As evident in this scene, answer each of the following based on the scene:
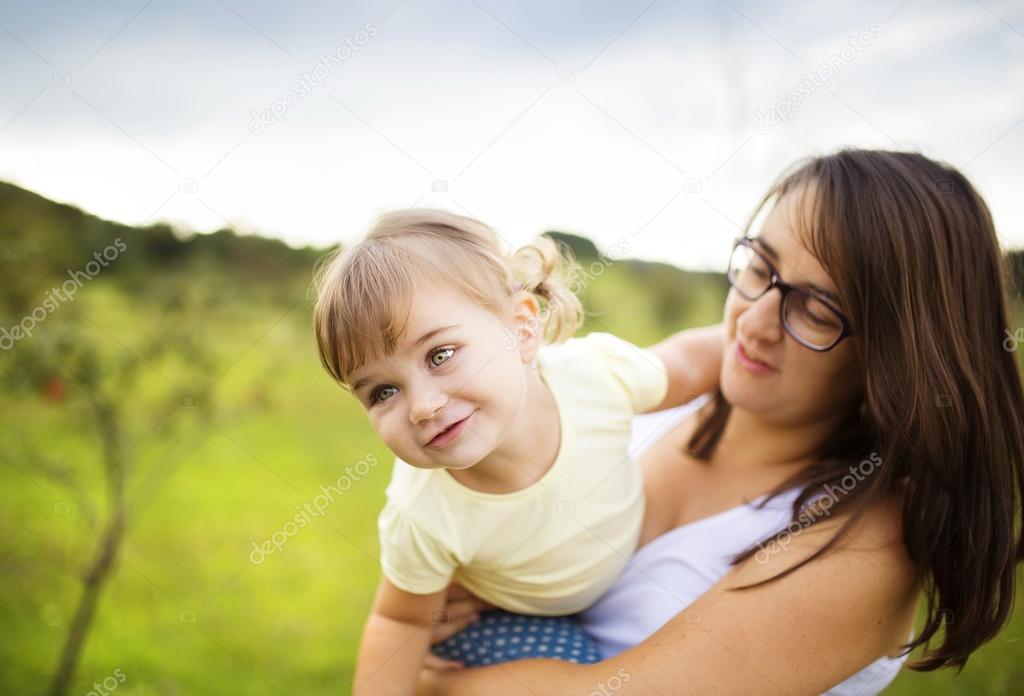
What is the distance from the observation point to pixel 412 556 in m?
1.78

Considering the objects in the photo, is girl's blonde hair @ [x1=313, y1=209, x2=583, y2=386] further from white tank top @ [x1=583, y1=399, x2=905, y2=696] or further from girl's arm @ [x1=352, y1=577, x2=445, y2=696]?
white tank top @ [x1=583, y1=399, x2=905, y2=696]

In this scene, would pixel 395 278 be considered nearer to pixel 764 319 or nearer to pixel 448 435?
pixel 448 435

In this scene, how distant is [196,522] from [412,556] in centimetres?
532

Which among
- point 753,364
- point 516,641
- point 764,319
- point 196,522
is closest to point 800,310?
point 764,319

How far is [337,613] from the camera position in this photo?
5480 mm

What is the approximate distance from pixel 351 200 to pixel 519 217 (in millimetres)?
956

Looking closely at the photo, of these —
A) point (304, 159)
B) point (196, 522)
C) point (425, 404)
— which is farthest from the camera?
point (196, 522)

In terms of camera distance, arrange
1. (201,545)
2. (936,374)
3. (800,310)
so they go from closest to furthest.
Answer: (936,374), (800,310), (201,545)

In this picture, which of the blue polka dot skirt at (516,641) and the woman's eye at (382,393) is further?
the blue polka dot skirt at (516,641)

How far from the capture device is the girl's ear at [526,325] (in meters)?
Answer: 1.83

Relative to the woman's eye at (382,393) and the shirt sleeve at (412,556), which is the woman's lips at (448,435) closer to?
the woman's eye at (382,393)

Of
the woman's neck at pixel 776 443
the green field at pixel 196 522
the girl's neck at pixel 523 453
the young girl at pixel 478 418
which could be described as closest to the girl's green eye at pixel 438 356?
the young girl at pixel 478 418

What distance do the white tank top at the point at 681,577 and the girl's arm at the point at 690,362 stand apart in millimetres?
398

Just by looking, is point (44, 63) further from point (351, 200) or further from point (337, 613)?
point (337, 613)
